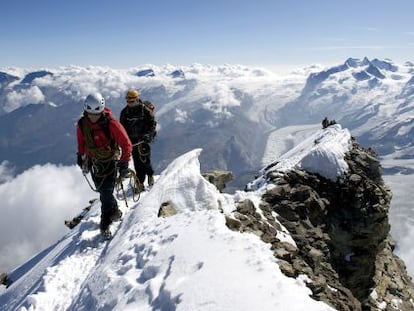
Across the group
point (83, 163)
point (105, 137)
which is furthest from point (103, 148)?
point (83, 163)

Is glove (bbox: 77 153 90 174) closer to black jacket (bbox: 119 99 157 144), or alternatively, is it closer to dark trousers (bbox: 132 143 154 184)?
dark trousers (bbox: 132 143 154 184)

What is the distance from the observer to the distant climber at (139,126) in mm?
19641

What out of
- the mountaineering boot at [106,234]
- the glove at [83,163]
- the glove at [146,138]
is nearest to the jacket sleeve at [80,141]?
the glove at [83,163]

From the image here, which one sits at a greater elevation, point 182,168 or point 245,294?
point 245,294

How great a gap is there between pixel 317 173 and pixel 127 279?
52.9 feet

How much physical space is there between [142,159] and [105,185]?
16.8 ft

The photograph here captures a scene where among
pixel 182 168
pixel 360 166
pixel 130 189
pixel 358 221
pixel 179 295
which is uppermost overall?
pixel 179 295

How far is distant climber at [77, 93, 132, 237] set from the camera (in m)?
13.8

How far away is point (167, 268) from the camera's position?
1028 cm

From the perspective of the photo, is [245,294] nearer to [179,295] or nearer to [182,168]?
[179,295]

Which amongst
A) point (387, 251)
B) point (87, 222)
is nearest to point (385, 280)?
point (387, 251)

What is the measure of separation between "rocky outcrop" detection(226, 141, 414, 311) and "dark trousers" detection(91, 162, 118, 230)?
5181 mm

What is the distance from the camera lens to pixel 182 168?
1898 centimetres

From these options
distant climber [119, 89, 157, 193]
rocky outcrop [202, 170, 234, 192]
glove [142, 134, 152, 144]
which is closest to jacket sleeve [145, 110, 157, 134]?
distant climber [119, 89, 157, 193]
